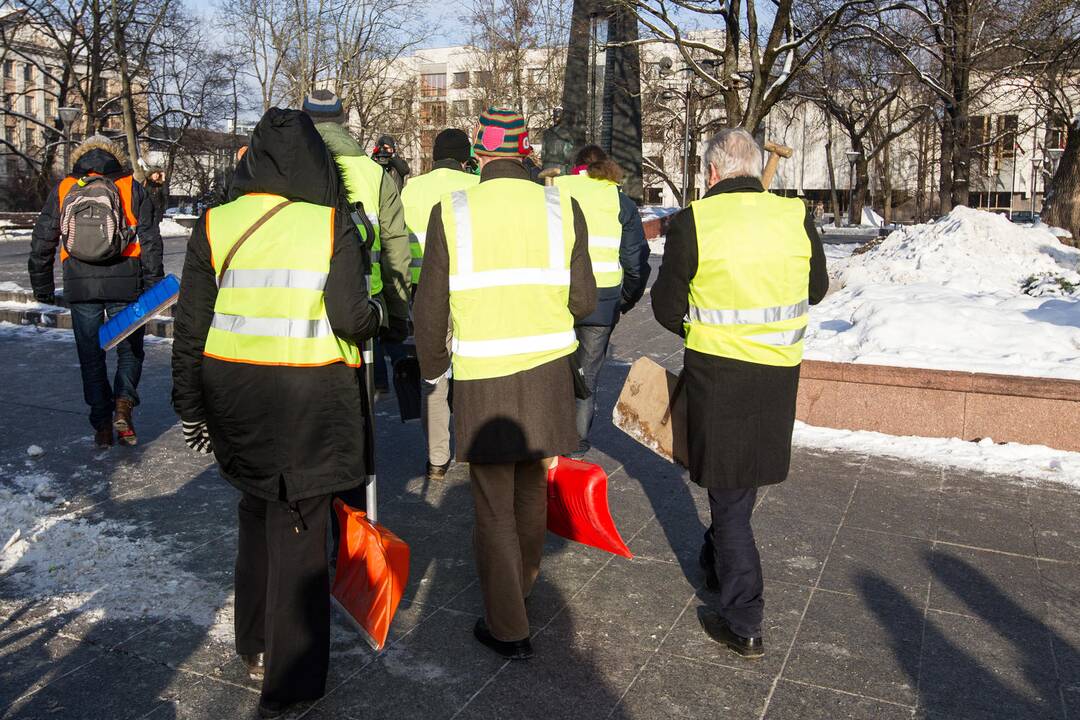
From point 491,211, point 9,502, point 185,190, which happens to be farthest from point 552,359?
point 185,190

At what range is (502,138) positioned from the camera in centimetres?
359

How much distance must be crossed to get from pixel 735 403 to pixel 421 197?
302 cm

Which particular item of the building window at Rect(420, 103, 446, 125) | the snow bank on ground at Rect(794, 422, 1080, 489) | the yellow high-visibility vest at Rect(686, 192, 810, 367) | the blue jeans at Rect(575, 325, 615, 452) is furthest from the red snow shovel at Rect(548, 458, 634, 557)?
the building window at Rect(420, 103, 446, 125)

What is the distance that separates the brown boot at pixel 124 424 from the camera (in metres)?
6.39

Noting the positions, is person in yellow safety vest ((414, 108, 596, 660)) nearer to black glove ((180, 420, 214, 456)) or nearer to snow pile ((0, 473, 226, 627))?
black glove ((180, 420, 214, 456))

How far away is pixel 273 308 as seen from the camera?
3113 millimetres

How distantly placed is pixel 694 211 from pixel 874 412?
3676 millimetres

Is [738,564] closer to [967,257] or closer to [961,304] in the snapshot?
[961,304]

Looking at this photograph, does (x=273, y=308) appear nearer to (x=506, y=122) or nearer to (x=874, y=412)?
(x=506, y=122)

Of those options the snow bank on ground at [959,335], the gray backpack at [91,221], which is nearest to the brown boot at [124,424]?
the gray backpack at [91,221]

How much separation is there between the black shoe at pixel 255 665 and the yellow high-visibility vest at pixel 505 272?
1195 millimetres

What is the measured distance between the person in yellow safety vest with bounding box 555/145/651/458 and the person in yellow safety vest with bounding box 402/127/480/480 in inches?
27.2

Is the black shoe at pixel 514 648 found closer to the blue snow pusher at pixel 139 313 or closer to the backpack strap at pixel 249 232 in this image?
the backpack strap at pixel 249 232

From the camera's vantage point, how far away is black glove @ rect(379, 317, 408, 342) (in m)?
4.03
